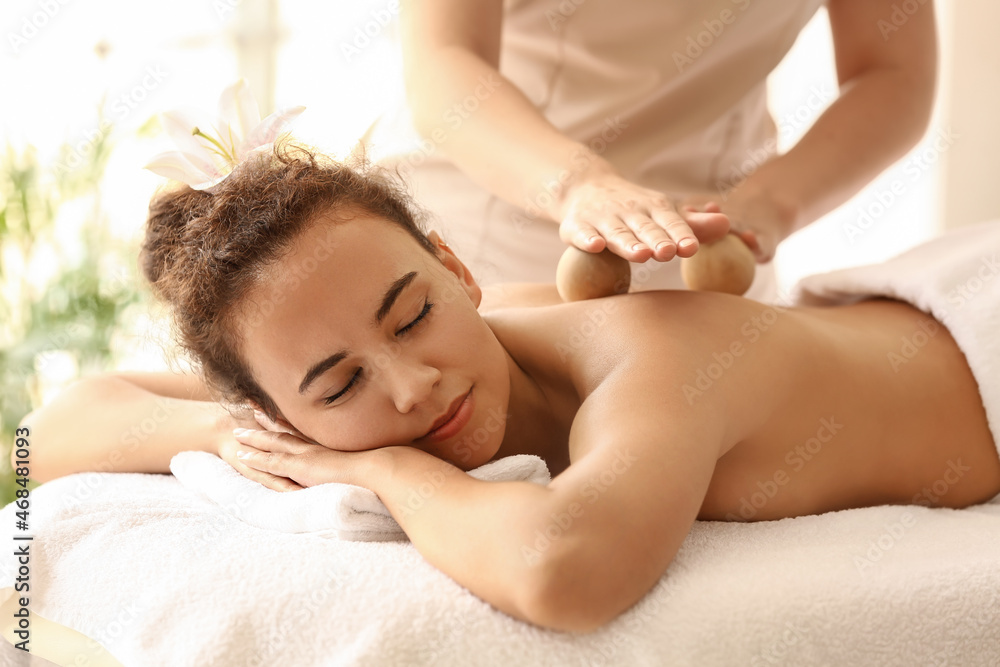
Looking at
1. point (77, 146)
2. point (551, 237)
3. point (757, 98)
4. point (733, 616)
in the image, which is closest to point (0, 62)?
point (77, 146)

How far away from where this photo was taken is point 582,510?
2.36 feet

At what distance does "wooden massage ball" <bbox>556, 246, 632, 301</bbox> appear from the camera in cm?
103

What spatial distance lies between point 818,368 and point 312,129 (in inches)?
77.9

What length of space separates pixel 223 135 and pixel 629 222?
493 millimetres

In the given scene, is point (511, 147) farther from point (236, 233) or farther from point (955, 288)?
point (955, 288)

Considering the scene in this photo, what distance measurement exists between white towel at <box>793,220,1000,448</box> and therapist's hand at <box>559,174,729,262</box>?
0.99 feet

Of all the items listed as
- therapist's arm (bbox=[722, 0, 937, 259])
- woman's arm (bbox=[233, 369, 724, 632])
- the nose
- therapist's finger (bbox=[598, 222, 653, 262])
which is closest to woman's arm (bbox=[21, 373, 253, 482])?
the nose

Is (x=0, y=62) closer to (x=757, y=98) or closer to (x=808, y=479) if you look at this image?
(x=757, y=98)

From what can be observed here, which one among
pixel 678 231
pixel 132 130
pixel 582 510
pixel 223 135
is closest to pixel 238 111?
pixel 223 135

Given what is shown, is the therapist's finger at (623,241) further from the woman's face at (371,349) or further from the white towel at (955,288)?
the white towel at (955,288)

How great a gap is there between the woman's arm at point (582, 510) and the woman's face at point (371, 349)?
0.20ft

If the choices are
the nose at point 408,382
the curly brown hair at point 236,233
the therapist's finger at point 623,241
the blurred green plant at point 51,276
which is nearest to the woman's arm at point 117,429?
the curly brown hair at point 236,233

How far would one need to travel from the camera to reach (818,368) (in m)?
0.99

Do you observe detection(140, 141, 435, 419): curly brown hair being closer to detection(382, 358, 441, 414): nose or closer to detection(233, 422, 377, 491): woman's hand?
detection(233, 422, 377, 491): woman's hand
